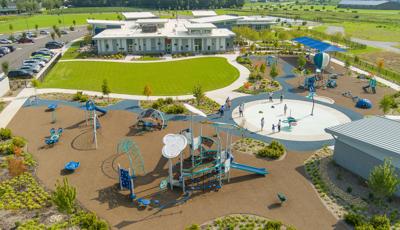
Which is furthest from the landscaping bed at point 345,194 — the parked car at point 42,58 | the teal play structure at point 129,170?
the parked car at point 42,58

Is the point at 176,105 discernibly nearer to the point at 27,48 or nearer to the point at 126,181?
the point at 126,181

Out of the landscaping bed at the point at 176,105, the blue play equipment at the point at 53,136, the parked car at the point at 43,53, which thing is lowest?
the blue play equipment at the point at 53,136

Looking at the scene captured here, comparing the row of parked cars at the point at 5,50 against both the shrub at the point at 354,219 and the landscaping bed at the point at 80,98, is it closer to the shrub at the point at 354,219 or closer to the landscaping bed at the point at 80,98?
the landscaping bed at the point at 80,98

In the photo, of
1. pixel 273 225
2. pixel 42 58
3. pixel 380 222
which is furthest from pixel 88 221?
pixel 42 58

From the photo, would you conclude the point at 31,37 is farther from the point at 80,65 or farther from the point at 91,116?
the point at 91,116

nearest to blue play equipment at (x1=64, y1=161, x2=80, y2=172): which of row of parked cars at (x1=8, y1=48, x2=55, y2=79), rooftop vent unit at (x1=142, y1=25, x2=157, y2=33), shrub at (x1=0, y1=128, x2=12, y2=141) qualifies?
shrub at (x1=0, y1=128, x2=12, y2=141)

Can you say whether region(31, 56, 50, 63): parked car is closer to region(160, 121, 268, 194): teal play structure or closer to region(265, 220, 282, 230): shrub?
region(160, 121, 268, 194): teal play structure

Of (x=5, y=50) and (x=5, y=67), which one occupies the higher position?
(x=5, y=50)
